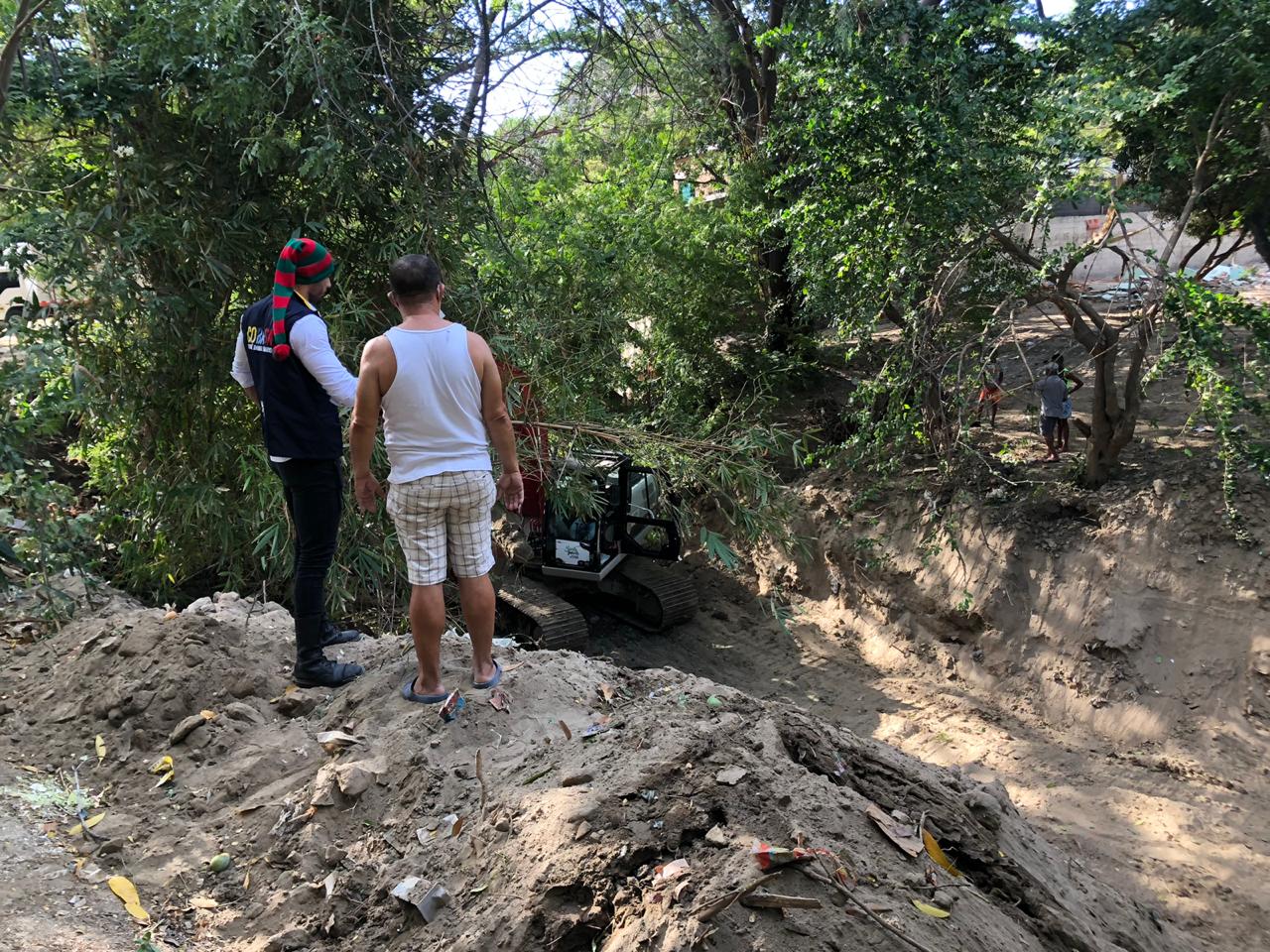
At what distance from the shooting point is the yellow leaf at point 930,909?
7.50 ft

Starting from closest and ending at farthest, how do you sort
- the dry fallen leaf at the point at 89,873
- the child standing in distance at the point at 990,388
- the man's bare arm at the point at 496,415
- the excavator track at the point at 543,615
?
the dry fallen leaf at the point at 89,873, the man's bare arm at the point at 496,415, the child standing in distance at the point at 990,388, the excavator track at the point at 543,615

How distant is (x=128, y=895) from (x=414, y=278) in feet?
7.11

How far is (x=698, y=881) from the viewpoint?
223 cm

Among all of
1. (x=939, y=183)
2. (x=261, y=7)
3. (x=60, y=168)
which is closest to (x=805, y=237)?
(x=939, y=183)

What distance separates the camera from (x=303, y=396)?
3531 mm

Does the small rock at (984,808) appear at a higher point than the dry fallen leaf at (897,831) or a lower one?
lower

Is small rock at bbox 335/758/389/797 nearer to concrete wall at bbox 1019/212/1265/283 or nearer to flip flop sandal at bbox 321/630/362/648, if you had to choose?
flip flop sandal at bbox 321/630/362/648

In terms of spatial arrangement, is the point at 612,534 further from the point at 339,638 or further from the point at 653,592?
the point at 339,638

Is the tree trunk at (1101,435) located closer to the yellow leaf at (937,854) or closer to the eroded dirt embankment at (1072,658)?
the eroded dirt embankment at (1072,658)

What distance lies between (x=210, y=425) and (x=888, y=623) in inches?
264

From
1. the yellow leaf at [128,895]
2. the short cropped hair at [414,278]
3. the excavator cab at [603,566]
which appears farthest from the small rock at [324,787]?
the excavator cab at [603,566]

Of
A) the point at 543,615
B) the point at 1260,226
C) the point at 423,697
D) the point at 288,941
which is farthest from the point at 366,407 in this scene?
the point at 1260,226

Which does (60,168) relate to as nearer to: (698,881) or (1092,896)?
(698,881)

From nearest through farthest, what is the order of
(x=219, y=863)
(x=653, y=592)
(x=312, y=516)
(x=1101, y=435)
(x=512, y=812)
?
(x=512, y=812) → (x=219, y=863) → (x=312, y=516) → (x=1101, y=435) → (x=653, y=592)
